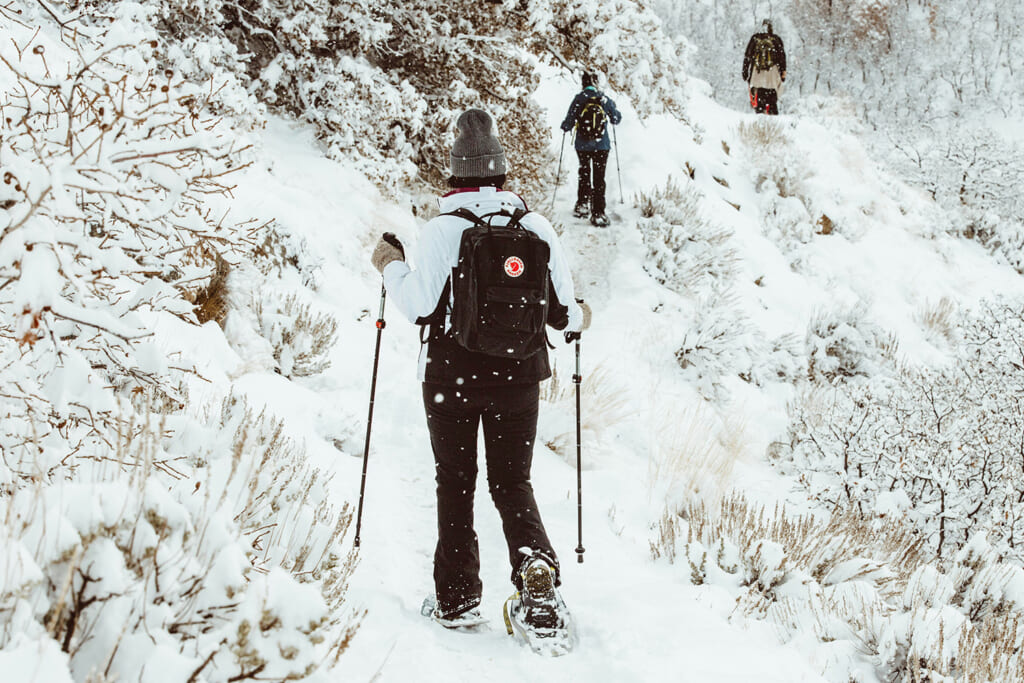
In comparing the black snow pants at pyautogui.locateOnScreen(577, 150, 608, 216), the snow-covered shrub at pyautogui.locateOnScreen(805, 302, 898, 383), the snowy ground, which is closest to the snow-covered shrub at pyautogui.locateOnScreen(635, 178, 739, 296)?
the snowy ground

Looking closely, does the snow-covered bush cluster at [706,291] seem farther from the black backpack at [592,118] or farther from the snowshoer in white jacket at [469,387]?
the snowshoer in white jacket at [469,387]

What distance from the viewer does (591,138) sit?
9547 mm

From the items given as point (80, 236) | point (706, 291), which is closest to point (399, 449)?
point (80, 236)

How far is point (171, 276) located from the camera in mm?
4773

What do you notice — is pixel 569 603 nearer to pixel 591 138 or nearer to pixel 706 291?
pixel 706 291

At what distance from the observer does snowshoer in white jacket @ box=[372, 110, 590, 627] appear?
2748mm

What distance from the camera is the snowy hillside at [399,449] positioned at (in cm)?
146

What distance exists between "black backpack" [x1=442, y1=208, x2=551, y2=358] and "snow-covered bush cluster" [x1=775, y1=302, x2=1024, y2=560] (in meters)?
3.42

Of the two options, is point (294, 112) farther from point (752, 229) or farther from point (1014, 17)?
point (1014, 17)

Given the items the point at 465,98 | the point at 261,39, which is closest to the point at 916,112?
the point at 465,98

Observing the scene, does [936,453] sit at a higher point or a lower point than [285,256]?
lower

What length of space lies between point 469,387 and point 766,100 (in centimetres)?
1688

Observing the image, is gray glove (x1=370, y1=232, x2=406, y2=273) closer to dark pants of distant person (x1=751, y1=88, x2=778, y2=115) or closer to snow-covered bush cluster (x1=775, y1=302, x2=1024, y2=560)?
snow-covered bush cluster (x1=775, y1=302, x2=1024, y2=560)

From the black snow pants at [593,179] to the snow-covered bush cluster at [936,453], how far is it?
4.54m
